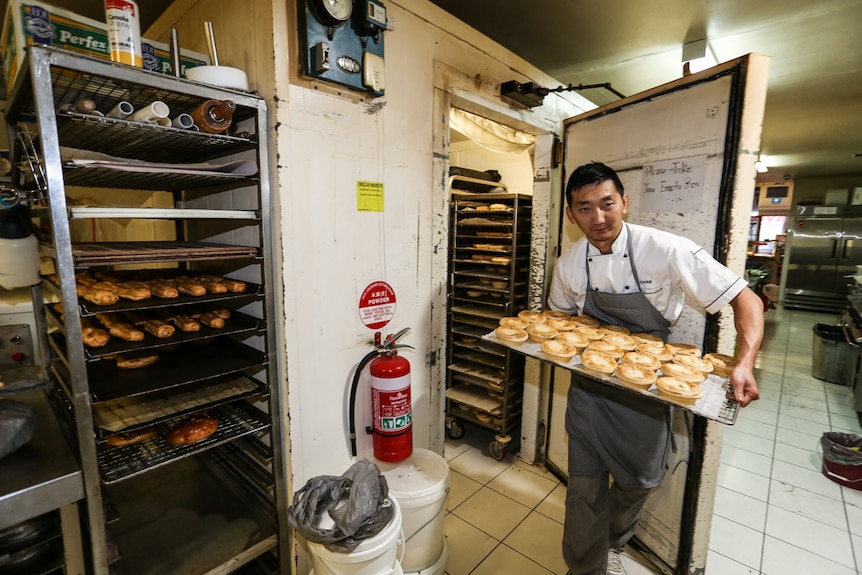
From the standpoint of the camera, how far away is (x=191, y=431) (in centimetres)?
150

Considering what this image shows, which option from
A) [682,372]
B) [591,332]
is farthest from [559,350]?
[682,372]

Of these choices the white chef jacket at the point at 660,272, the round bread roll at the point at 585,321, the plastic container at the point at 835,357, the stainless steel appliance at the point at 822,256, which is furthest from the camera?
the stainless steel appliance at the point at 822,256

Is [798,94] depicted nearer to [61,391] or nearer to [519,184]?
[519,184]

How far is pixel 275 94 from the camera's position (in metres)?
1.47

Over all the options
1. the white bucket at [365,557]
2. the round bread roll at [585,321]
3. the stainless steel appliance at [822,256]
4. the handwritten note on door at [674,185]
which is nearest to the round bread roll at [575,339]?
the round bread roll at [585,321]

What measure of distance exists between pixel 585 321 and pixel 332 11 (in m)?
1.75

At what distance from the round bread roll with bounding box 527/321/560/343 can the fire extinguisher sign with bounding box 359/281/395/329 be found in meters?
0.70

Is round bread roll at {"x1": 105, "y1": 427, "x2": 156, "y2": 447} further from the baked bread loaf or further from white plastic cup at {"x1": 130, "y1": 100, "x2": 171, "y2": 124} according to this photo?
white plastic cup at {"x1": 130, "y1": 100, "x2": 171, "y2": 124}

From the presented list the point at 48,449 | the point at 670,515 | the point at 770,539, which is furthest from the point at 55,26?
the point at 770,539

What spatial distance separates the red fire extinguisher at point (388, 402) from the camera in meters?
1.86

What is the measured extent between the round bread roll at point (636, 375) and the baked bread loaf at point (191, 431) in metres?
1.63

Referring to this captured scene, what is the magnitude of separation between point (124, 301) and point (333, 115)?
1.05 meters

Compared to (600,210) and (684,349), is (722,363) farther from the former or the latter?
(600,210)

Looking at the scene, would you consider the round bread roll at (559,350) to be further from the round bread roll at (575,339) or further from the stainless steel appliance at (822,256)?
the stainless steel appliance at (822,256)
